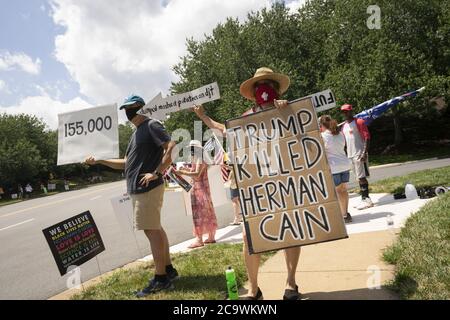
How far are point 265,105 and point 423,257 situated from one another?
207 cm

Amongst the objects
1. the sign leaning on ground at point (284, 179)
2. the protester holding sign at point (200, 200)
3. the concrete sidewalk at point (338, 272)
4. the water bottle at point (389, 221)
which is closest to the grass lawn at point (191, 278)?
the concrete sidewalk at point (338, 272)

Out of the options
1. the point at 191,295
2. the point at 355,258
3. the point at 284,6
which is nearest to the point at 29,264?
the point at 191,295

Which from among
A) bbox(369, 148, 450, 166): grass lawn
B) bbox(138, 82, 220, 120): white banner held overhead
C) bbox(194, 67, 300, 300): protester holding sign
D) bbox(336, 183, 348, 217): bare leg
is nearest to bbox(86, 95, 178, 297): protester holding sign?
bbox(138, 82, 220, 120): white banner held overhead

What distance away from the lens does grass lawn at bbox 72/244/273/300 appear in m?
4.16

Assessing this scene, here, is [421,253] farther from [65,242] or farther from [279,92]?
[65,242]

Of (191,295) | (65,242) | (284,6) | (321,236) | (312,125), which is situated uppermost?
(284,6)

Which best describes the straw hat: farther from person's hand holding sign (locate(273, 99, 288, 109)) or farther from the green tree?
the green tree

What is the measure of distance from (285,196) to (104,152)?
260 cm

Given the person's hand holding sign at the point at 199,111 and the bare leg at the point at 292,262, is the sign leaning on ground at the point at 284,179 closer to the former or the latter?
the bare leg at the point at 292,262

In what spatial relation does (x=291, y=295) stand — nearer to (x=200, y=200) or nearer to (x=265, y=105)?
(x=265, y=105)

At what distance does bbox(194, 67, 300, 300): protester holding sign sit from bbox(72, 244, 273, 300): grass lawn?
477 millimetres

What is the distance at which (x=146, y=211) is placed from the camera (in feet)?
14.1

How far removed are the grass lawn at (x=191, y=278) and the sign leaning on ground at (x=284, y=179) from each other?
944 millimetres
